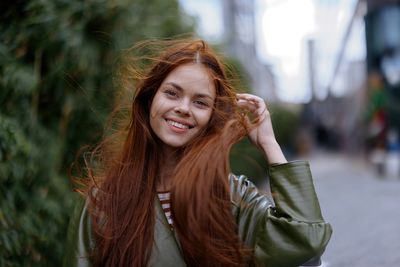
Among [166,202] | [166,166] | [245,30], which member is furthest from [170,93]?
[245,30]

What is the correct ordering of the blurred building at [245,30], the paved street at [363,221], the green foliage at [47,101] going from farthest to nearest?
the blurred building at [245,30]
the paved street at [363,221]
the green foliage at [47,101]

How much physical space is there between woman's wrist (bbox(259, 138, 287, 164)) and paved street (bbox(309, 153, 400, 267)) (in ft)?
9.52

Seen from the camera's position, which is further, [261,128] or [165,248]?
[261,128]

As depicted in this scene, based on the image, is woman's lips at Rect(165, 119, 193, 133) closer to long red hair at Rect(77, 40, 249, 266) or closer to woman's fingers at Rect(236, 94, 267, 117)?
long red hair at Rect(77, 40, 249, 266)

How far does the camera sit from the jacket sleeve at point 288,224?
5.12 ft

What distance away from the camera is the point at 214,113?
1.74m

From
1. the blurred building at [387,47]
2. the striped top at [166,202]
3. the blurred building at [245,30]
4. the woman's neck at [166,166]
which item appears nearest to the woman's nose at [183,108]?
the woman's neck at [166,166]

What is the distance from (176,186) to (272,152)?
346 mm

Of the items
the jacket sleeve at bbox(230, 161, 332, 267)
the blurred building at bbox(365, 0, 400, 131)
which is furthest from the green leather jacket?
the blurred building at bbox(365, 0, 400, 131)

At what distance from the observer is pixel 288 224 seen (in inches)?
61.7

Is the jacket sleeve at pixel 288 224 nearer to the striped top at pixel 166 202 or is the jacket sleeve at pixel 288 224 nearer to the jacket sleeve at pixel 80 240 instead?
the striped top at pixel 166 202

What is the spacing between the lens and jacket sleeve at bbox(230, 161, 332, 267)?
1.56 metres

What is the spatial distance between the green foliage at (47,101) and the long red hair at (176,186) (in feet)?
2.08

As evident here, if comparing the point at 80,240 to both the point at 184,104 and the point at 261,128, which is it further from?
the point at 261,128
